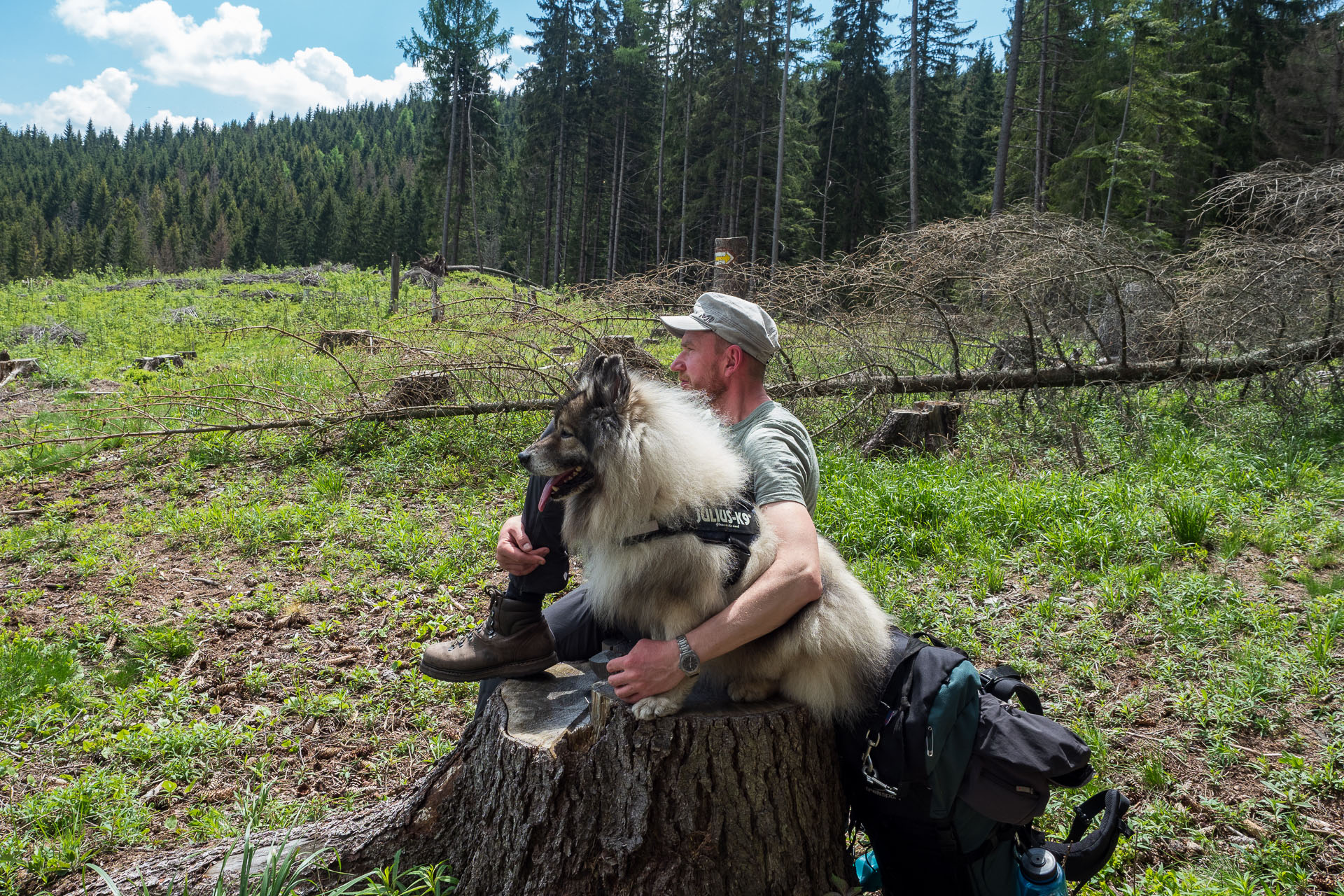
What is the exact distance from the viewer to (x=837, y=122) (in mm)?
32219

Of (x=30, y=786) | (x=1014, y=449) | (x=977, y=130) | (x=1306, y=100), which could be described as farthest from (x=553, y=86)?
(x=30, y=786)

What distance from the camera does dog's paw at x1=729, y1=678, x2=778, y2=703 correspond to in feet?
7.61

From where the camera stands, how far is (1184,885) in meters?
2.41

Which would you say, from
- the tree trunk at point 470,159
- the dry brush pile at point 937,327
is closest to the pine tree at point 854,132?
the tree trunk at point 470,159

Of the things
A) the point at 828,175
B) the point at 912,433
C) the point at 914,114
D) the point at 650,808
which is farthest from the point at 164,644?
the point at 828,175

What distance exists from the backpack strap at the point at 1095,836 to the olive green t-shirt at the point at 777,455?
119 cm

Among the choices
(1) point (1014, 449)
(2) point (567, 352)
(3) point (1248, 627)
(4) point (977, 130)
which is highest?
(4) point (977, 130)

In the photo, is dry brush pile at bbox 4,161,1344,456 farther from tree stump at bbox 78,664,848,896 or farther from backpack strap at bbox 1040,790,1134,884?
backpack strap at bbox 1040,790,1134,884

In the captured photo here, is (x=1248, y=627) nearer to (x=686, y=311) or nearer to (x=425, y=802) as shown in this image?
(x=425, y=802)

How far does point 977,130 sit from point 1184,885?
4258cm

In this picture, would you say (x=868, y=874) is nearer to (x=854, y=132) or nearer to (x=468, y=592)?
(x=468, y=592)

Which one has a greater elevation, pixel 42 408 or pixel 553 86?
pixel 553 86

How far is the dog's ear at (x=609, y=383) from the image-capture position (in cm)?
230

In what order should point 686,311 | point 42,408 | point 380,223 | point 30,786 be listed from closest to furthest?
point 30,786 < point 686,311 < point 42,408 < point 380,223
